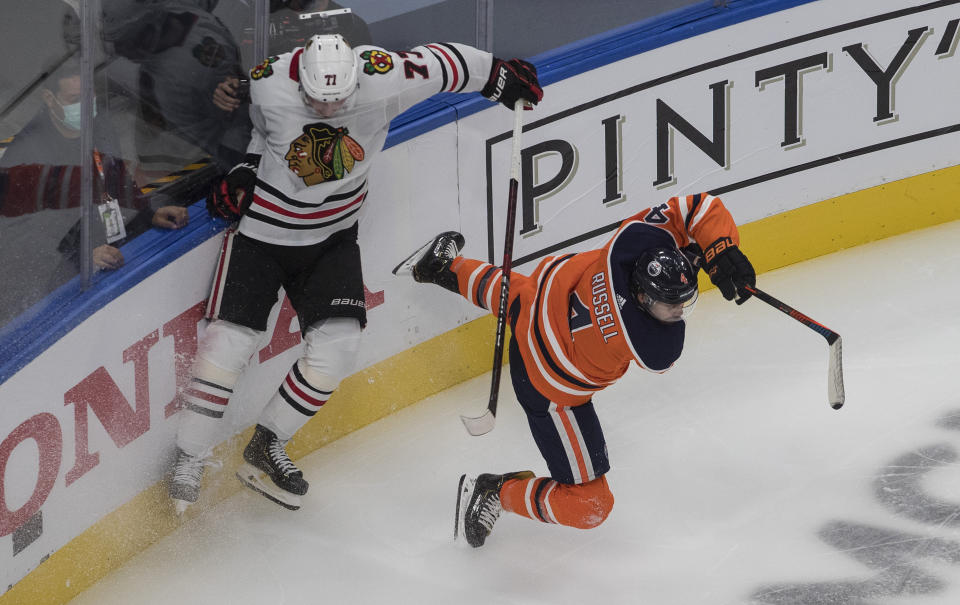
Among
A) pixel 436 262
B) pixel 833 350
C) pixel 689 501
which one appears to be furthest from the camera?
pixel 436 262

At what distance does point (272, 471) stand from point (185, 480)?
24cm

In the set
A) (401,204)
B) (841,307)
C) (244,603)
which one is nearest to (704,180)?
(841,307)

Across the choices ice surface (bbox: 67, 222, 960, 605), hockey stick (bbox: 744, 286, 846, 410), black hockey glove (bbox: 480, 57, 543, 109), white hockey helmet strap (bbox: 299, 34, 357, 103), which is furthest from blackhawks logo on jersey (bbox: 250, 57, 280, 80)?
hockey stick (bbox: 744, 286, 846, 410)

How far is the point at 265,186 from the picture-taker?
139 inches

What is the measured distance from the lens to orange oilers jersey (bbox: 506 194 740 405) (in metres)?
3.15

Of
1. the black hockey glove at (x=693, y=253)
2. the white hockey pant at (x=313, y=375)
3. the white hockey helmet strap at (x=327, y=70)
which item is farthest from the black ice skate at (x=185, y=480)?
the black hockey glove at (x=693, y=253)

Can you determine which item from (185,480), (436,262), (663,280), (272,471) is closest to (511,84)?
(436,262)

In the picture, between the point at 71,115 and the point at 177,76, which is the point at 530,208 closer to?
the point at 177,76

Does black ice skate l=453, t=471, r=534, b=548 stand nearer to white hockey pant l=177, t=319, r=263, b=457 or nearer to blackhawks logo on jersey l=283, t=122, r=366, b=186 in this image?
white hockey pant l=177, t=319, r=263, b=457

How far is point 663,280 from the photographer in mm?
3047

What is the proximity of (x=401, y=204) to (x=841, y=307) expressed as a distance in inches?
64.5

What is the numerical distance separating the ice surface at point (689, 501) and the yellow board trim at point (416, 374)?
0.18 ft

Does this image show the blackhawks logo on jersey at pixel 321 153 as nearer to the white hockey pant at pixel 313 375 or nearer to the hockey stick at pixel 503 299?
the white hockey pant at pixel 313 375

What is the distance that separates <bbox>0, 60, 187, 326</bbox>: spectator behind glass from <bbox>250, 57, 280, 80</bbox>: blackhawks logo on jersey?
16.0 inches
